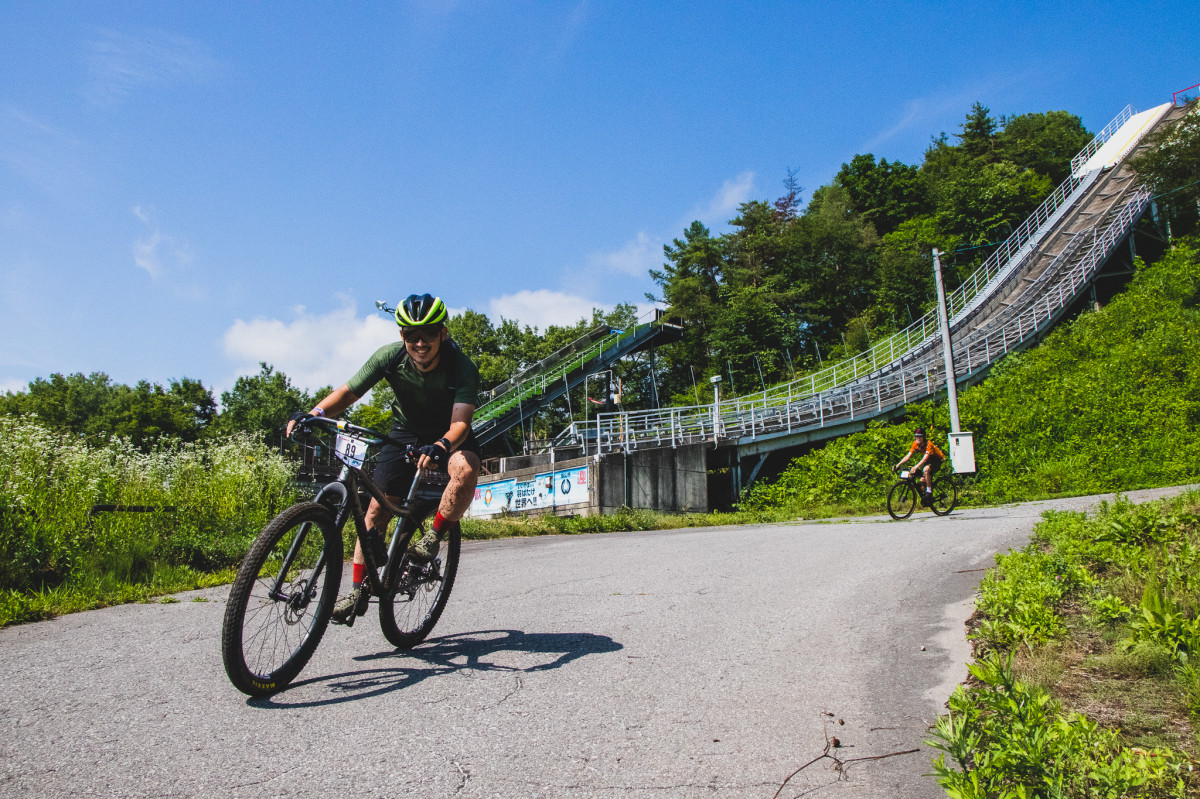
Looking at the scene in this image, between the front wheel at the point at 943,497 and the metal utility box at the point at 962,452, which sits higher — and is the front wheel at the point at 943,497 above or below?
below

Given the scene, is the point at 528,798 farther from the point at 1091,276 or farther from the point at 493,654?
the point at 1091,276

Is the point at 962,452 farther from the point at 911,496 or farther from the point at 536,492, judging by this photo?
the point at 536,492

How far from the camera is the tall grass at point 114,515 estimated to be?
20.9 feet

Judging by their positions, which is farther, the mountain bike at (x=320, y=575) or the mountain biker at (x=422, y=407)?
the mountain biker at (x=422, y=407)

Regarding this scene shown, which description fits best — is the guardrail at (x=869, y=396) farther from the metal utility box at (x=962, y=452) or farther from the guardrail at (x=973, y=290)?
the metal utility box at (x=962, y=452)

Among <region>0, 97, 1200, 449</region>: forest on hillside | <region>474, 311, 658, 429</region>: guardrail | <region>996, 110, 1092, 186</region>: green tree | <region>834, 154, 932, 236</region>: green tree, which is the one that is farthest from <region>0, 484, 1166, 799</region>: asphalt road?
<region>996, 110, 1092, 186</region>: green tree

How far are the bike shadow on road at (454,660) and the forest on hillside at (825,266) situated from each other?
3953 cm

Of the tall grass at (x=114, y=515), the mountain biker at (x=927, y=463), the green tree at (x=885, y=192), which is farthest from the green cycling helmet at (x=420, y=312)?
the green tree at (x=885, y=192)

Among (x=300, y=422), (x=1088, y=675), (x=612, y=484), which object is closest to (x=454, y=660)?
(x=300, y=422)

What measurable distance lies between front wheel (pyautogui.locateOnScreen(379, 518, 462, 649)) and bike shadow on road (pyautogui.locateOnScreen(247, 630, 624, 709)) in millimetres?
111

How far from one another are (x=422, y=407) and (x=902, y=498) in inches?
515

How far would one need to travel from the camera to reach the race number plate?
3.97 m

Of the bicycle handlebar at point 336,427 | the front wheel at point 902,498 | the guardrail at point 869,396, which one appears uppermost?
the guardrail at point 869,396

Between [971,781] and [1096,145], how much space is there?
204 feet
